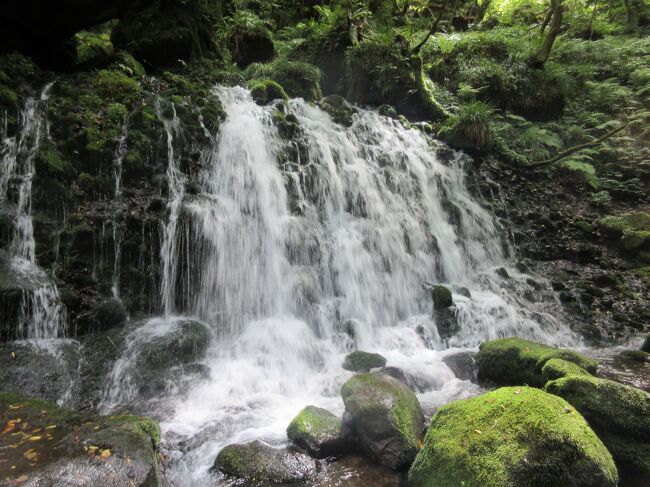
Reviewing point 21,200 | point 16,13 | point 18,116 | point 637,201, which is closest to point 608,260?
point 637,201

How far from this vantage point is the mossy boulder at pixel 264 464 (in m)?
3.68

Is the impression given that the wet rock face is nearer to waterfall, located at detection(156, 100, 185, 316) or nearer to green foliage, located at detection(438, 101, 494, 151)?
waterfall, located at detection(156, 100, 185, 316)

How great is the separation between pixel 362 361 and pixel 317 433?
208 centimetres

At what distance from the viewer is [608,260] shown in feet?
32.3

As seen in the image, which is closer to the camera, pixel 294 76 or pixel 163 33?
pixel 163 33

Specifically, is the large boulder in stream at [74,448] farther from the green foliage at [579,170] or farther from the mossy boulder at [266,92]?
the green foliage at [579,170]

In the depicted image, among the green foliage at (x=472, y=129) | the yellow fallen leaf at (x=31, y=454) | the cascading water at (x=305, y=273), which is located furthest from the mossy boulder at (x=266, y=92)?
the yellow fallen leaf at (x=31, y=454)

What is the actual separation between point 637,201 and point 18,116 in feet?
51.0

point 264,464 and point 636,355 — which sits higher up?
point 636,355

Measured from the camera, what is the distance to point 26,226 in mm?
6094

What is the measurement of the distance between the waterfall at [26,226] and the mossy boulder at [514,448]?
5.47 metres

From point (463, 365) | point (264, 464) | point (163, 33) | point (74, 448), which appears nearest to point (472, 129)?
point (463, 365)

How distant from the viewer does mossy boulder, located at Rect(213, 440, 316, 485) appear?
3.68 metres

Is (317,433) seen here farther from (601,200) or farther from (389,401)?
(601,200)
